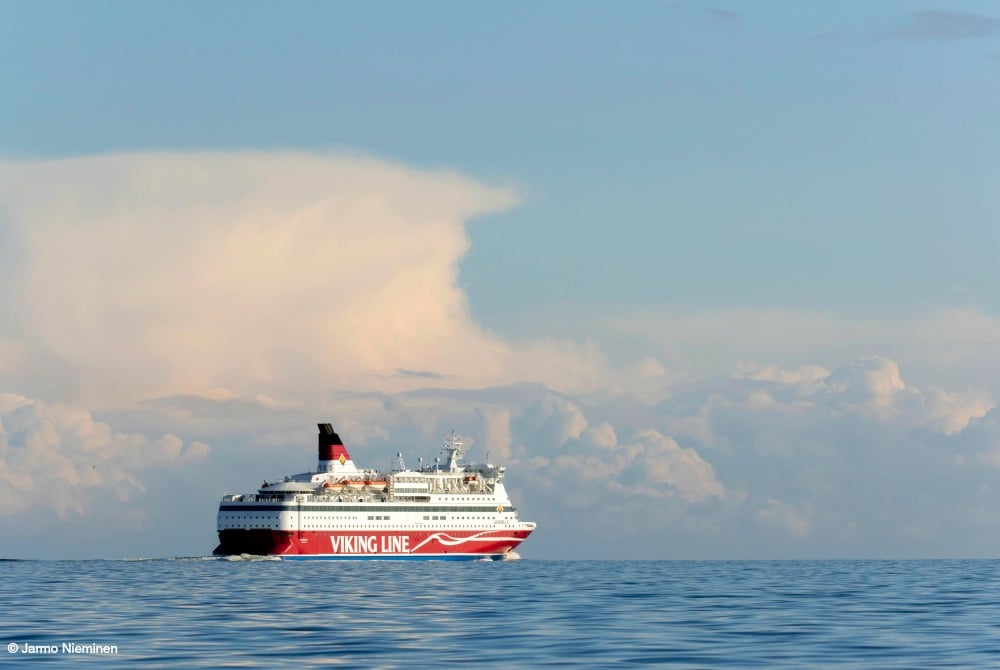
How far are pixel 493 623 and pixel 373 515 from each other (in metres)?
80.8

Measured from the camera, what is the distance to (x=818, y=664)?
115 ft

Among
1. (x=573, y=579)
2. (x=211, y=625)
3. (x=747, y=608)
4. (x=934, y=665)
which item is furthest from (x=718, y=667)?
(x=573, y=579)

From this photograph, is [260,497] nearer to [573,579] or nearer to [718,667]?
[573,579]

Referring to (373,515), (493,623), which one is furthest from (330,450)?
(493,623)

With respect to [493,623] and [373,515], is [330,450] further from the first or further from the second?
[493,623]

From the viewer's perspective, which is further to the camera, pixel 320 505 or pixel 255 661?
pixel 320 505

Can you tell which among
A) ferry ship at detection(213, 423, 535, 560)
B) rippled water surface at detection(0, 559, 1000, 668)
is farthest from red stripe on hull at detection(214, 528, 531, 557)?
rippled water surface at detection(0, 559, 1000, 668)

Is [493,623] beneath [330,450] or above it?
beneath

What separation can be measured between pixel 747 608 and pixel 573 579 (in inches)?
1316

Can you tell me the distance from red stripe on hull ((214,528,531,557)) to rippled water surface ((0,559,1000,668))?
43.2 metres

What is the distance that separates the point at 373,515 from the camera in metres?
127

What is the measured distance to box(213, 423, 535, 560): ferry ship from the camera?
125 metres

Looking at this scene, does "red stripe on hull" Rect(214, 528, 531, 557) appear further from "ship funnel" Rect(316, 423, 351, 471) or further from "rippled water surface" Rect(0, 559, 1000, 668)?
"rippled water surface" Rect(0, 559, 1000, 668)

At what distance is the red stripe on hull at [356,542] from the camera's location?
123812 millimetres
